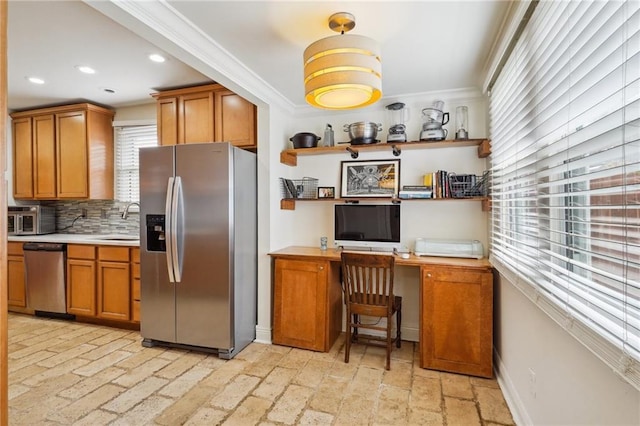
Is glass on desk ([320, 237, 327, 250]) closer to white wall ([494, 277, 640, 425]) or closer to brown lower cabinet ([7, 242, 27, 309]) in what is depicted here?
white wall ([494, 277, 640, 425])

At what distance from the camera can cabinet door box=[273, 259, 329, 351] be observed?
9.78ft

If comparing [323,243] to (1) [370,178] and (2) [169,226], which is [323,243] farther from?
(2) [169,226]

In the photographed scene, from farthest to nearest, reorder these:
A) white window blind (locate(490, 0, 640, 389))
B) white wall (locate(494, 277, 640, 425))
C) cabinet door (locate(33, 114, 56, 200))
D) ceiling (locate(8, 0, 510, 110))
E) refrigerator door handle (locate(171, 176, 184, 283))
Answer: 1. cabinet door (locate(33, 114, 56, 200))
2. refrigerator door handle (locate(171, 176, 184, 283))
3. ceiling (locate(8, 0, 510, 110))
4. white wall (locate(494, 277, 640, 425))
5. white window blind (locate(490, 0, 640, 389))

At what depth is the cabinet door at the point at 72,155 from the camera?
4.06 metres

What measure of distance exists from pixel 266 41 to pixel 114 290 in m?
3.04

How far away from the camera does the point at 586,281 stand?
46.6 inches

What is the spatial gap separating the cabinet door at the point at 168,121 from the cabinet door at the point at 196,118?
0.21 feet

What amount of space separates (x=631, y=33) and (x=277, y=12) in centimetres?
159

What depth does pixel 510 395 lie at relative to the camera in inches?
85.6

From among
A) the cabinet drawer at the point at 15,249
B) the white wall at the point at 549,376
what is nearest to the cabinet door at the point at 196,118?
the cabinet drawer at the point at 15,249

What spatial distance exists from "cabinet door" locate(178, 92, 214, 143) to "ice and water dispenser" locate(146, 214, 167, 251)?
947mm

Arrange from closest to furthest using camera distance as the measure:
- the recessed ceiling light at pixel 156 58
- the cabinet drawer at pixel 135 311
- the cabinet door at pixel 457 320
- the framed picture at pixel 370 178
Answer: the cabinet door at pixel 457 320 < the recessed ceiling light at pixel 156 58 < the framed picture at pixel 370 178 < the cabinet drawer at pixel 135 311

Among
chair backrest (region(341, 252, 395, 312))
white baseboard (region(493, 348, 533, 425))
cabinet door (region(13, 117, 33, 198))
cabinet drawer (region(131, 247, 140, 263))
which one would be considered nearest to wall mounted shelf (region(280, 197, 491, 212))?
chair backrest (region(341, 252, 395, 312))

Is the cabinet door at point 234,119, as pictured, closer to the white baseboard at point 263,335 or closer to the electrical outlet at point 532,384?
the white baseboard at point 263,335
